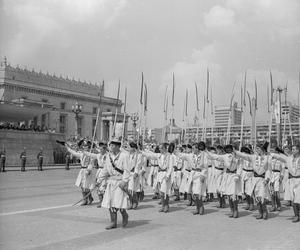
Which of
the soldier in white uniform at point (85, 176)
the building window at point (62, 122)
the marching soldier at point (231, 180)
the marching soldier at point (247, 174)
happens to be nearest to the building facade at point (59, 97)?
the building window at point (62, 122)

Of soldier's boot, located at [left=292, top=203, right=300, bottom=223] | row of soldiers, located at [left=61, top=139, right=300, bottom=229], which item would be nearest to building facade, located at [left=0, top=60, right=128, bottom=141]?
row of soldiers, located at [left=61, top=139, right=300, bottom=229]

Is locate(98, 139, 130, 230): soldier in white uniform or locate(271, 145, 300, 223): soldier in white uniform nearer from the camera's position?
→ locate(98, 139, 130, 230): soldier in white uniform

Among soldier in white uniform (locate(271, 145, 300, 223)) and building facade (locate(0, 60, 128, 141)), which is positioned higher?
building facade (locate(0, 60, 128, 141))

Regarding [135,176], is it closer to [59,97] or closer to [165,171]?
[165,171]

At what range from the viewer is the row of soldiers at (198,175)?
9680 mm

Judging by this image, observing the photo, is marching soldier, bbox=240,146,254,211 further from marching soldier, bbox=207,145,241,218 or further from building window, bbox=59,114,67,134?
building window, bbox=59,114,67,134

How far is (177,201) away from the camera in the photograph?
1470cm

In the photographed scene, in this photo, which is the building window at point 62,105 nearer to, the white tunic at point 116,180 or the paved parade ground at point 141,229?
the paved parade ground at point 141,229

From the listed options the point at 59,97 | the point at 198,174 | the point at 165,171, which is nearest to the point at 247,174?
the point at 198,174

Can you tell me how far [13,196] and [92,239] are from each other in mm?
7656

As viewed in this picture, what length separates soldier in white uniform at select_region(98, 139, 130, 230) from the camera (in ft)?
30.7

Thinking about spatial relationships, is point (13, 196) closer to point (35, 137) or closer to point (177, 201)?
point (177, 201)

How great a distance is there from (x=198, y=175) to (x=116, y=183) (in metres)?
3.12

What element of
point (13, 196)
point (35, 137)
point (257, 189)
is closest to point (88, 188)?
point (13, 196)
